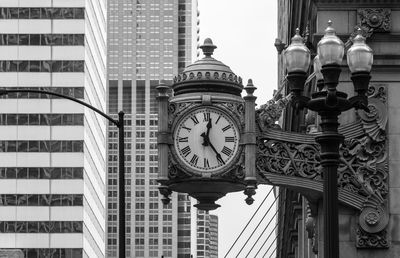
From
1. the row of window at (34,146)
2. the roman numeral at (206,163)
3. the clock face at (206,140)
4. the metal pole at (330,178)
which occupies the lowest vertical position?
the metal pole at (330,178)

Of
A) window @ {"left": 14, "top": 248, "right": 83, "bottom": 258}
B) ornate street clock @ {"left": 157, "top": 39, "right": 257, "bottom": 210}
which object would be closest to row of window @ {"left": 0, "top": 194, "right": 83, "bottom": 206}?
window @ {"left": 14, "top": 248, "right": 83, "bottom": 258}

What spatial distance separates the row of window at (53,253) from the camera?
109 metres

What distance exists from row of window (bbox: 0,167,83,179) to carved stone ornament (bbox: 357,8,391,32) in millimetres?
86984

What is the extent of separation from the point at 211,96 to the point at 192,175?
4.35 feet

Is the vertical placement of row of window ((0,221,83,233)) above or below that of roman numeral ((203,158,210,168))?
above

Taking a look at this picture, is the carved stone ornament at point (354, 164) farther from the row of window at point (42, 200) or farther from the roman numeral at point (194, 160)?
the row of window at point (42, 200)

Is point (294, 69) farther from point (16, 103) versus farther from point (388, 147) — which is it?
point (16, 103)

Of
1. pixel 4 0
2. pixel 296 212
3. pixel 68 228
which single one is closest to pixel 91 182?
pixel 68 228

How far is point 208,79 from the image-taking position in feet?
75.9

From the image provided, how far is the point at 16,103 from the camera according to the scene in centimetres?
11356

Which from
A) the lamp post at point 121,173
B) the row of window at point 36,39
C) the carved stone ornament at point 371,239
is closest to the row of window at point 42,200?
the row of window at point 36,39

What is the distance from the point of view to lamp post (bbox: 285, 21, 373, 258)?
58.6ft

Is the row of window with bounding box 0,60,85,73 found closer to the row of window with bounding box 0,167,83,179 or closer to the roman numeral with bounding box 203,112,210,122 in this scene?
the row of window with bounding box 0,167,83,179

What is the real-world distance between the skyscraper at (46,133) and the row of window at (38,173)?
8 cm
